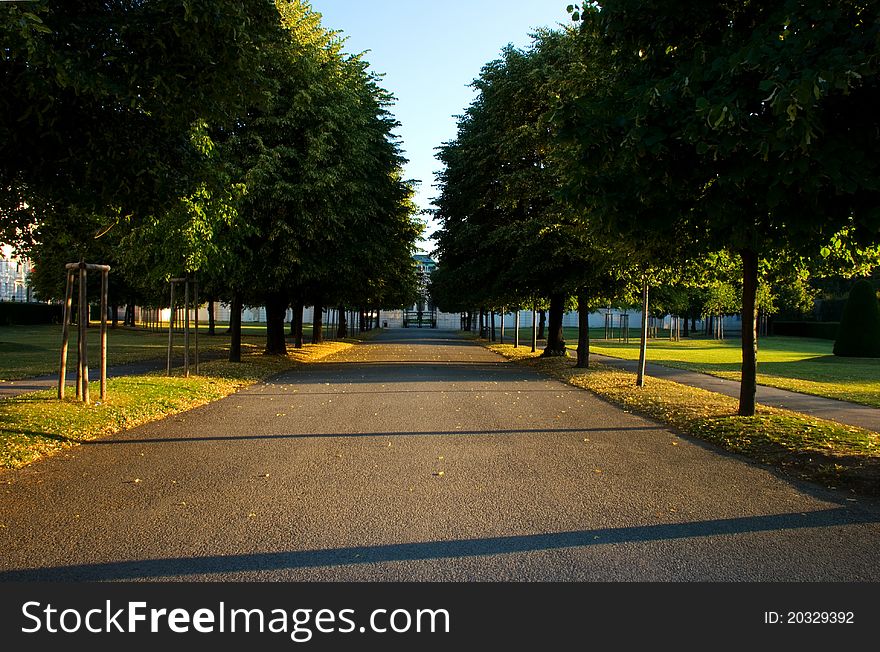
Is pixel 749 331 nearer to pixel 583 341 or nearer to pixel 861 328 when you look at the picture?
pixel 583 341

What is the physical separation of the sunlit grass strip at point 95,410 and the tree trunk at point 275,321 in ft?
23.9

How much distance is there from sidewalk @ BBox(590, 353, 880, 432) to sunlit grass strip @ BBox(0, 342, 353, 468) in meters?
10.5

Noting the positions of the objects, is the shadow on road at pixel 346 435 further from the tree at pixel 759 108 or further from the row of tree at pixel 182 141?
the tree at pixel 759 108

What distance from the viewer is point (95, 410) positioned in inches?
433

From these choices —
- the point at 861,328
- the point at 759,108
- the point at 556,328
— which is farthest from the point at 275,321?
the point at 861,328

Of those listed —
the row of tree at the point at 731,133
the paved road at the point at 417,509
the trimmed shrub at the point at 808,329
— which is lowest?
the paved road at the point at 417,509

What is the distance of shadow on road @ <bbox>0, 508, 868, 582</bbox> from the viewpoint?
4.44 m

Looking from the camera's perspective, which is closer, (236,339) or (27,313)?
(236,339)

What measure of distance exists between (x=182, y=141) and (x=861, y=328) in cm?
3381

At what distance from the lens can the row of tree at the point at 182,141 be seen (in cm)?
673

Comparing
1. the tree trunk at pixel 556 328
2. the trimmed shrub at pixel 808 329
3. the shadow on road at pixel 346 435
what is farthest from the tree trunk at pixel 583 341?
the trimmed shrub at pixel 808 329

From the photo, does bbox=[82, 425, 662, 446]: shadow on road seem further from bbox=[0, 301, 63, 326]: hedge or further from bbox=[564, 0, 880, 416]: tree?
bbox=[0, 301, 63, 326]: hedge

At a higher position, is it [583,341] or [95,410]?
[583,341]

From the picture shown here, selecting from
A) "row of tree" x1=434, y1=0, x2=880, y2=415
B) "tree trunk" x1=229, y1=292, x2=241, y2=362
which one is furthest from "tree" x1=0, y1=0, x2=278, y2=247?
"tree trunk" x1=229, y1=292, x2=241, y2=362
